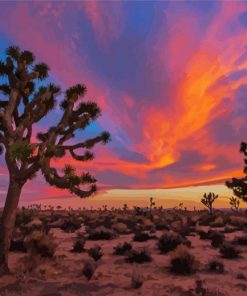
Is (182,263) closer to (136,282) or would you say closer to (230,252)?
(136,282)

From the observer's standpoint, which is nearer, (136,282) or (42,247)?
(136,282)

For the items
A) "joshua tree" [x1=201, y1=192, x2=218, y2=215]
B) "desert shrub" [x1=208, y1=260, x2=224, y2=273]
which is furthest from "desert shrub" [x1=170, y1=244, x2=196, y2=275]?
"joshua tree" [x1=201, y1=192, x2=218, y2=215]

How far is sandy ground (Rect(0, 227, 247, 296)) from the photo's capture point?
37.8 ft

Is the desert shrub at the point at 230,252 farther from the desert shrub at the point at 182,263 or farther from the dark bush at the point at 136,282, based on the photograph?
the dark bush at the point at 136,282

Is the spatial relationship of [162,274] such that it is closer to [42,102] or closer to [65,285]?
[65,285]

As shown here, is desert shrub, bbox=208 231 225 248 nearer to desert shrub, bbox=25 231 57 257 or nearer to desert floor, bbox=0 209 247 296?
desert floor, bbox=0 209 247 296

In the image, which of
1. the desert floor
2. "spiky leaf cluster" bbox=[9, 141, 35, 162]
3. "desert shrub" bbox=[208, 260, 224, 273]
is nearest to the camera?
"spiky leaf cluster" bbox=[9, 141, 35, 162]

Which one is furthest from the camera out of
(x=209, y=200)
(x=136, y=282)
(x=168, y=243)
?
(x=209, y=200)

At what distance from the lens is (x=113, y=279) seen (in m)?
12.7

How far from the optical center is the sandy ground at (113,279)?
11.5 m

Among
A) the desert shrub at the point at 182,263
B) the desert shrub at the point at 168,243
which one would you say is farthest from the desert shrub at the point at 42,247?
the desert shrub at the point at 182,263

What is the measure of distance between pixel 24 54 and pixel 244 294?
31.9 ft

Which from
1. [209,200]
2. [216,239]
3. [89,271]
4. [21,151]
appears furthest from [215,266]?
[209,200]

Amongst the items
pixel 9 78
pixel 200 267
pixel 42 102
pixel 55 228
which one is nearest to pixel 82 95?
pixel 42 102
